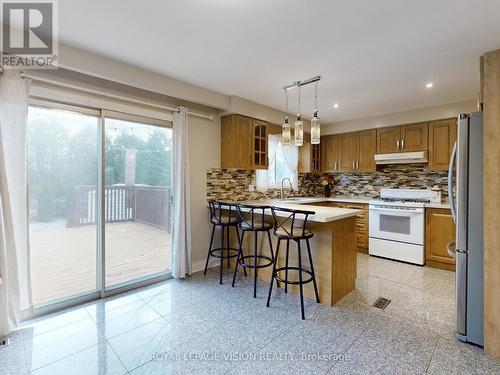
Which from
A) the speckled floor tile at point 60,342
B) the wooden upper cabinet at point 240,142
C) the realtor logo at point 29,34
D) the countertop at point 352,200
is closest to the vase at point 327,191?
the countertop at point 352,200

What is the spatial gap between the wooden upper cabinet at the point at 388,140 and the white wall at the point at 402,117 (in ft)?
0.38

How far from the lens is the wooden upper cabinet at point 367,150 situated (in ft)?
15.5

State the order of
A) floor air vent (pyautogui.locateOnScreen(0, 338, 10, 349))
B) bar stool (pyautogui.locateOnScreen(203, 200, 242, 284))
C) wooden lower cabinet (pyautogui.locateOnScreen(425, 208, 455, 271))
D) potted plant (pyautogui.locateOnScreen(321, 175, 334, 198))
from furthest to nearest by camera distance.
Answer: potted plant (pyautogui.locateOnScreen(321, 175, 334, 198)), wooden lower cabinet (pyautogui.locateOnScreen(425, 208, 455, 271)), bar stool (pyautogui.locateOnScreen(203, 200, 242, 284)), floor air vent (pyautogui.locateOnScreen(0, 338, 10, 349))

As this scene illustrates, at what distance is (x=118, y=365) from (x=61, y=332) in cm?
80

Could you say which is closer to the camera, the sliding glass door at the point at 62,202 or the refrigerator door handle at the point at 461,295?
the refrigerator door handle at the point at 461,295

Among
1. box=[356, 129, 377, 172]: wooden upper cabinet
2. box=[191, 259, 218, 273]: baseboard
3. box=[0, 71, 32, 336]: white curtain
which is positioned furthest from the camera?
box=[356, 129, 377, 172]: wooden upper cabinet

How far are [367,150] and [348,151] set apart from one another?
14.8 inches

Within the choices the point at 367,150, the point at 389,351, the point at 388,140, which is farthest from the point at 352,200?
the point at 389,351

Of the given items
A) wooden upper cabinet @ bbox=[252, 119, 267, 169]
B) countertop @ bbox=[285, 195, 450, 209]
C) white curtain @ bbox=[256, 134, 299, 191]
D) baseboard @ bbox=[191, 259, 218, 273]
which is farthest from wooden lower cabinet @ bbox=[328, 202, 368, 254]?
baseboard @ bbox=[191, 259, 218, 273]

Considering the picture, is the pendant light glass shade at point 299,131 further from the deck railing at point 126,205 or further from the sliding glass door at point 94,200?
the deck railing at point 126,205

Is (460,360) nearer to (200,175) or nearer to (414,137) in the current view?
(200,175)

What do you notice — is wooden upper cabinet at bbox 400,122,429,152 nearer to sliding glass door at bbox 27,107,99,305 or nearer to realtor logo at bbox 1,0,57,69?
sliding glass door at bbox 27,107,99,305

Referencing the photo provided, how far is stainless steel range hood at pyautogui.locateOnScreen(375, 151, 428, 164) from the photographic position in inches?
163

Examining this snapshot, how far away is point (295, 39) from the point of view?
7.22 feet
